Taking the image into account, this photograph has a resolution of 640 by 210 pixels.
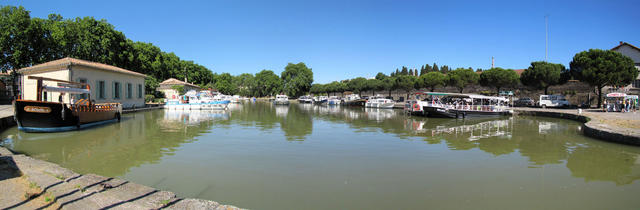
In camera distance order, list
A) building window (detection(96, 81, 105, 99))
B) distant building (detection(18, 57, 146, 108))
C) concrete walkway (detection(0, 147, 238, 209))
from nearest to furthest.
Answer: concrete walkway (detection(0, 147, 238, 209))
distant building (detection(18, 57, 146, 108))
building window (detection(96, 81, 105, 99))

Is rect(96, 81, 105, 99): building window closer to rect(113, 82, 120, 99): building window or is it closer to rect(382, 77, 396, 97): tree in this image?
rect(113, 82, 120, 99): building window

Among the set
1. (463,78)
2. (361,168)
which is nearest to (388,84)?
(463,78)

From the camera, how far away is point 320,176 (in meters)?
6.91

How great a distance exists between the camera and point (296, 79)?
82.2 m

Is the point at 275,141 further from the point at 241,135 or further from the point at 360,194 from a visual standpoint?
the point at 360,194

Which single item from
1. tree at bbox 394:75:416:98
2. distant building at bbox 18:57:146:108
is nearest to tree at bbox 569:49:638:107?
tree at bbox 394:75:416:98

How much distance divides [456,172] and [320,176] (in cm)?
327

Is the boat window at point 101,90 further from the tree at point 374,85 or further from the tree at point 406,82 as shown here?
the tree at point 374,85

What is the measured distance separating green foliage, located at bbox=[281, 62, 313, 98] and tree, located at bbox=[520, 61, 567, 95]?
5409 cm

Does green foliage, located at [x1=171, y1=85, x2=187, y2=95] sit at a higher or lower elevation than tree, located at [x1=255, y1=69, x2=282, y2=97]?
lower

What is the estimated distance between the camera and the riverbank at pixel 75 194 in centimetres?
372

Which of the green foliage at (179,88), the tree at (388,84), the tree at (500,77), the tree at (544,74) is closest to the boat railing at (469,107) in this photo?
the tree at (544,74)

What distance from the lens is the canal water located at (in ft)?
18.2

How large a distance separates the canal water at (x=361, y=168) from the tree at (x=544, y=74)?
25986 millimetres
